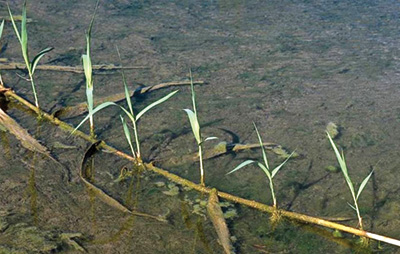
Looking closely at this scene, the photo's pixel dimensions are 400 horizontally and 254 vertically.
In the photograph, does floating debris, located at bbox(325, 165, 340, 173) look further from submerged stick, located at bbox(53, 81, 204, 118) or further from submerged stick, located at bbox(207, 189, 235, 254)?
submerged stick, located at bbox(53, 81, 204, 118)

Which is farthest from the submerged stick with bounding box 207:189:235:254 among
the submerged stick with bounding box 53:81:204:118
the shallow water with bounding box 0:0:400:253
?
the submerged stick with bounding box 53:81:204:118

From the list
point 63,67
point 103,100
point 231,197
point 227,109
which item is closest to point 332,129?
point 227,109

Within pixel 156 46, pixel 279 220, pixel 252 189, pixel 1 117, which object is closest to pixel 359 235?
pixel 279 220

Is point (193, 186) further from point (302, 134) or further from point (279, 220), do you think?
point (302, 134)

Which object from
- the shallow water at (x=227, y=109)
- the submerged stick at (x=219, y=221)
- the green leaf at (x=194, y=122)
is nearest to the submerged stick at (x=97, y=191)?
the shallow water at (x=227, y=109)

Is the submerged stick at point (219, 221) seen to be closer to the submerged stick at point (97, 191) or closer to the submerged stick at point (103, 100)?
the submerged stick at point (97, 191)

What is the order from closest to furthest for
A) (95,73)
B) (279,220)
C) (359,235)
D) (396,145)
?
(359,235) → (279,220) → (396,145) → (95,73)
